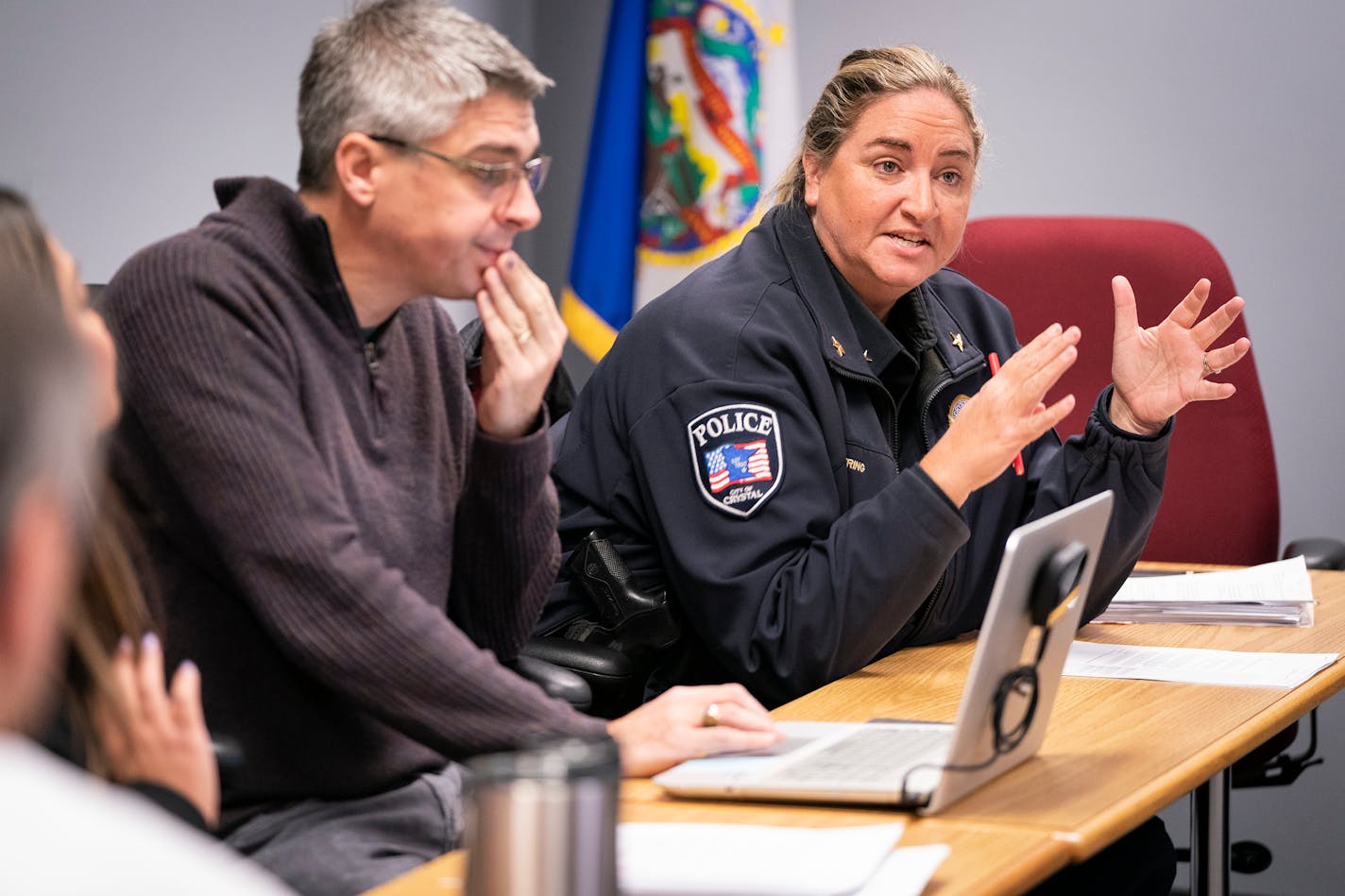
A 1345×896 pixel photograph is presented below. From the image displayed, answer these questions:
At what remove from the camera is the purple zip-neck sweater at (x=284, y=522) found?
131 centimetres

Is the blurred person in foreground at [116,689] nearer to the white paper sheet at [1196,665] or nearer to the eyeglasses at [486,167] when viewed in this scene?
the eyeglasses at [486,167]

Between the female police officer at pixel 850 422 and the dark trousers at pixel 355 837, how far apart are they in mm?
460

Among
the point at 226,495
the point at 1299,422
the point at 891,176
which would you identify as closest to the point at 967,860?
the point at 226,495

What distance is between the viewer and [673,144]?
3.33m

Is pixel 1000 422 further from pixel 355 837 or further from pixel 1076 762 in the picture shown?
pixel 355 837

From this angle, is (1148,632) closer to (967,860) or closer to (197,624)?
(967,860)

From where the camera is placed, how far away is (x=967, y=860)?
45.5 inches

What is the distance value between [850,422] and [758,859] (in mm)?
933

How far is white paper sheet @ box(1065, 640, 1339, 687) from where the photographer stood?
174 cm

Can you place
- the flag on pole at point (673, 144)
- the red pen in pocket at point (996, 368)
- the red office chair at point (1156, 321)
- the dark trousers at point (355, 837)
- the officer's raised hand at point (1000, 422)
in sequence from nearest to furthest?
1. the dark trousers at point (355, 837)
2. the officer's raised hand at point (1000, 422)
3. the red pen in pocket at point (996, 368)
4. the red office chair at point (1156, 321)
5. the flag on pole at point (673, 144)

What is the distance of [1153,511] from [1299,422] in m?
→ 1.26

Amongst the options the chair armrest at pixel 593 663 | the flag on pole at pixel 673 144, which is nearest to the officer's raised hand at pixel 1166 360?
the chair armrest at pixel 593 663

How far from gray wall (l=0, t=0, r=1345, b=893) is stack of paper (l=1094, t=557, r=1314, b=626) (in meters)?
0.52

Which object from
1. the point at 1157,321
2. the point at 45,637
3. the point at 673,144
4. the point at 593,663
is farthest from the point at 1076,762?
the point at 673,144
